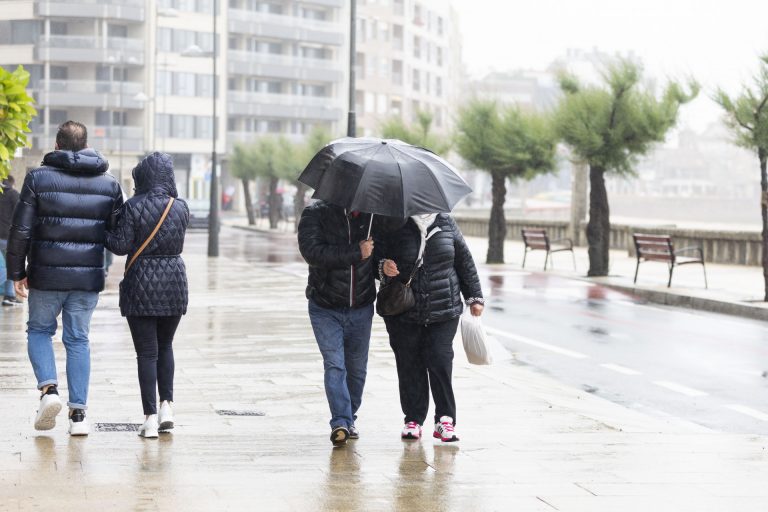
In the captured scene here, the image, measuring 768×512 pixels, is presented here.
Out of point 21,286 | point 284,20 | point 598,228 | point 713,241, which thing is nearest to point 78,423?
point 21,286

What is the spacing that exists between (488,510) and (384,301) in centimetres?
215

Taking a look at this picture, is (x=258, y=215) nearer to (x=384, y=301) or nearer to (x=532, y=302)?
(x=532, y=302)

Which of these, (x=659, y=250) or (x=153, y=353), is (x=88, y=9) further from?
(x=153, y=353)

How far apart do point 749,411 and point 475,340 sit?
387cm

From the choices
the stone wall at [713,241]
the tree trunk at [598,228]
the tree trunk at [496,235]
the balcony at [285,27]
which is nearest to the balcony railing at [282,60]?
the balcony at [285,27]

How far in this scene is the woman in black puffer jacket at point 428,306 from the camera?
844 centimetres

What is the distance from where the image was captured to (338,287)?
830cm

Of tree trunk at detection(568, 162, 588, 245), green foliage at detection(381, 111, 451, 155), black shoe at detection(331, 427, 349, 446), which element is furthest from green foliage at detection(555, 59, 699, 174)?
black shoe at detection(331, 427, 349, 446)

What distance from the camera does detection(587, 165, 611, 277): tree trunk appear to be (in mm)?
30094

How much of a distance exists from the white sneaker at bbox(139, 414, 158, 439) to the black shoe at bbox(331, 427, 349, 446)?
3.46ft

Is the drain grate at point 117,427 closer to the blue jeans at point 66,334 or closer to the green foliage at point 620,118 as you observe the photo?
the blue jeans at point 66,334

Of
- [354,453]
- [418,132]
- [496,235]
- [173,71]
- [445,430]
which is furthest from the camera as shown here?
[173,71]

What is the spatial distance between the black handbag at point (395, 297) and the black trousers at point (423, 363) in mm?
222

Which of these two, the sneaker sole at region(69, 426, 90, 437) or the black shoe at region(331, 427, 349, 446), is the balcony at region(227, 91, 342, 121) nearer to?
the sneaker sole at region(69, 426, 90, 437)
